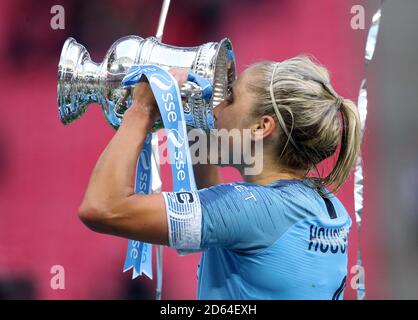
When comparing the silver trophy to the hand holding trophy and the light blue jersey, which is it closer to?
the hand holding trophy

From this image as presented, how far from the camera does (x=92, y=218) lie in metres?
1.08

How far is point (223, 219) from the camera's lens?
1.09 meters

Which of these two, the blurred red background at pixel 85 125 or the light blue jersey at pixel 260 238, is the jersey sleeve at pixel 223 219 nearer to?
the light blue jersey at pixel 260 238

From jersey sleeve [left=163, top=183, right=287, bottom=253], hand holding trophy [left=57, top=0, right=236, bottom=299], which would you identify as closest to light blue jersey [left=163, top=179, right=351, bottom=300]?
jersey sleeve [left=163, top=183, right=287, bottom=253]

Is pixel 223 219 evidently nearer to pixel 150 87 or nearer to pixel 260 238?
pixel 260 238

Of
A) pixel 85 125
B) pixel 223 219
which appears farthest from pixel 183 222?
pixel 85 125

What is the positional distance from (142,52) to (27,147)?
1.23 m

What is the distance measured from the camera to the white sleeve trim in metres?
1.08

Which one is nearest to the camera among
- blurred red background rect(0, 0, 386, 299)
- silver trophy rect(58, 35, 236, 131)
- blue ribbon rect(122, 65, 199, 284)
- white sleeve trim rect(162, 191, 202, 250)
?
white sleeve trim rect(162, 191, 202, 250)

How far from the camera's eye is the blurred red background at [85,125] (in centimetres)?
239

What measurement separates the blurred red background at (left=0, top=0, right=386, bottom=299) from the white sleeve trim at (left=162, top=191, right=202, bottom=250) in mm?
1351

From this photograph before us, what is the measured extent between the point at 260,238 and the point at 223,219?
7cm
